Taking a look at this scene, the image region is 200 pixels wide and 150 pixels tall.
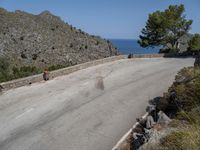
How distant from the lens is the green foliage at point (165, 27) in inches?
1984

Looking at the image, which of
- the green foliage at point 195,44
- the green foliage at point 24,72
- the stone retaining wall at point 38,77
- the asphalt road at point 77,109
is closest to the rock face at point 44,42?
the green foliage at point 24,72

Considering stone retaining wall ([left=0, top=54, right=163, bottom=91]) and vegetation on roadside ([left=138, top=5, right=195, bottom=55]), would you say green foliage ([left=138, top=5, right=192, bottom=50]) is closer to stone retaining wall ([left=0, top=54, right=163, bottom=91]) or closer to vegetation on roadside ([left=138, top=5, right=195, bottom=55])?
vegetation on roadside ([left=138, top=5, right=195, bottom=55])

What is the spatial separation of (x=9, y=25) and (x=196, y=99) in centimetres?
4813

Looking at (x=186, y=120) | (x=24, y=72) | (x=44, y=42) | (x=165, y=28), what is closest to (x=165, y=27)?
(x=165, y=28)

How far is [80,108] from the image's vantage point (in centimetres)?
1744

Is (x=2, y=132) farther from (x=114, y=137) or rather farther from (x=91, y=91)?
(x=91, y=91)

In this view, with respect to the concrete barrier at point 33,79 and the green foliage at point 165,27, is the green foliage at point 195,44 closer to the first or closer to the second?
the green foliage at point 165,27

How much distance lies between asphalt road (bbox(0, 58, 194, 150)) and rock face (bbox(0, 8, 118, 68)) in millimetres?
24988

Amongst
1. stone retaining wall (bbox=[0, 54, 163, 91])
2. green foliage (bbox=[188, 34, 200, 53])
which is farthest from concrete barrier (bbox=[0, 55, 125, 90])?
green foliage (bbox=[188, 34, 200, 53])

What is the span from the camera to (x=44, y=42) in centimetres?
5594

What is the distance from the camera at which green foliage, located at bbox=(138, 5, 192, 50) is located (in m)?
50.4

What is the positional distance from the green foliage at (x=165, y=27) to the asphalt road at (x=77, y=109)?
80.9 feet

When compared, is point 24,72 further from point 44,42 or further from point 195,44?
point 195,44

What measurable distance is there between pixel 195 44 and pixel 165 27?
6002 millimetres
